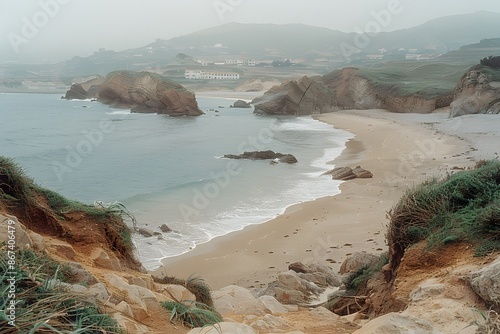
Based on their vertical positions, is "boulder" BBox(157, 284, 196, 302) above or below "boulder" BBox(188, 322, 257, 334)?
below

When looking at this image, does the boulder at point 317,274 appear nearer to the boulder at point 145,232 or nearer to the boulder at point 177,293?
the boulder at point 177,293

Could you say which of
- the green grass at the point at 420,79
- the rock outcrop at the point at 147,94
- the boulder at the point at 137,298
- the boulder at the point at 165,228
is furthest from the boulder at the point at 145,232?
the rock outcrop at the point at 147,94

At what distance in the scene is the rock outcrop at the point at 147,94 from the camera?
176 feet

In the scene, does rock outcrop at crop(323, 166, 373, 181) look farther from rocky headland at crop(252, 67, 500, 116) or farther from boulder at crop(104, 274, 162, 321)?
rocky headland at crop(252, 67, 500, 116)

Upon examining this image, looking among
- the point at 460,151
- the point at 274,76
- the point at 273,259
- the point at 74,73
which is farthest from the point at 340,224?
the point at 74,73

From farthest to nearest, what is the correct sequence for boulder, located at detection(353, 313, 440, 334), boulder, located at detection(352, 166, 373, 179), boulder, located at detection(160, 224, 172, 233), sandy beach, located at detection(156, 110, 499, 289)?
boulder, located at detection(352, 166, 373, 179) → boulder, located at detection(160, 224, 172, 233) → sandy beach, located at detection(156, 110, 499, 289) → boulder, located at detection(353, 313, 440, 334)

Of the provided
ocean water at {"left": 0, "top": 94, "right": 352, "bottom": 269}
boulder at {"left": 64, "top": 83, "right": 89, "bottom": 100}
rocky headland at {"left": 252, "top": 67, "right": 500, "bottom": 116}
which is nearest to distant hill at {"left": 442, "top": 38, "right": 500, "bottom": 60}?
rocky headland at {"left": 252, "top": 67, "right": 500, "bottom": 116}

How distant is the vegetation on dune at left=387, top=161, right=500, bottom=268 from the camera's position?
16.8 ft

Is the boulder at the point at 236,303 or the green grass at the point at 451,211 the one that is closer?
the green grass at the point at 451,211

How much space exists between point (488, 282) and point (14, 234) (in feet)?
14.0

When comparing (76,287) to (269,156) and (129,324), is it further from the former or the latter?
(269,156)

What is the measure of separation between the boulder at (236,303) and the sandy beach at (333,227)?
A: 197 centimetres

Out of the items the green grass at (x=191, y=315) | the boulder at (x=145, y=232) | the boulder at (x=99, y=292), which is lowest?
the boulder at (x=145, y=232)

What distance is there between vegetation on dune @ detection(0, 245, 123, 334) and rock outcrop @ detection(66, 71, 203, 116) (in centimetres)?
5109
